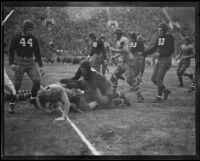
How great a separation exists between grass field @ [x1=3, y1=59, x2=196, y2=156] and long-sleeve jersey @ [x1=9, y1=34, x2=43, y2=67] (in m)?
0.34

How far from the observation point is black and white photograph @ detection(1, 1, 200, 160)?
5492mm

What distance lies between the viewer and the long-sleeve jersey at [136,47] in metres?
6.65

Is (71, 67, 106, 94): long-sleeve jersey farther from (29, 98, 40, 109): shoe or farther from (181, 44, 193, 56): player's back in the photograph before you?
(181, 44, 193, 56): player's back

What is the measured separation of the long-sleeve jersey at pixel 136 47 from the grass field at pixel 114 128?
18.5 inches

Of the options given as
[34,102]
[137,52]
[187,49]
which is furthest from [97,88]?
[187,49]

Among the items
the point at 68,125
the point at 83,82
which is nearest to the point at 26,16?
the point at 83,82

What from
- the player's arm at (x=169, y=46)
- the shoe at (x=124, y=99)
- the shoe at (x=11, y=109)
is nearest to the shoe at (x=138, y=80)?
the shoe at (x=124, y=99)

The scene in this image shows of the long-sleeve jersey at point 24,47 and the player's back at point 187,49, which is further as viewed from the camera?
the player's back at point 187,49

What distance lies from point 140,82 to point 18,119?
2.78 m

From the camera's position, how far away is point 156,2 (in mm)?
6309

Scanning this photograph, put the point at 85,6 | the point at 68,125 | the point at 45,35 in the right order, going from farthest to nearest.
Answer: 1. the point at 45,35
2. the point at 85,6
3. the point at 68,125

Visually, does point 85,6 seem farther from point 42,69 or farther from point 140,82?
point 140,82

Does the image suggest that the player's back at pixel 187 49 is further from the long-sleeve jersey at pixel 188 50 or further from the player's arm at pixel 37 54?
the player's arm at pixel 37 54

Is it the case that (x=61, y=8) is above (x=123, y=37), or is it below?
above
